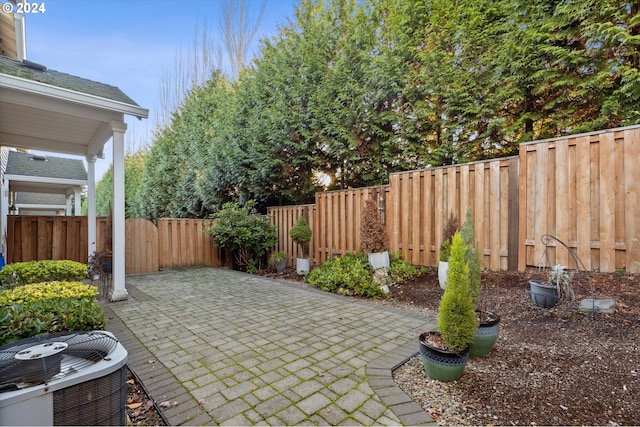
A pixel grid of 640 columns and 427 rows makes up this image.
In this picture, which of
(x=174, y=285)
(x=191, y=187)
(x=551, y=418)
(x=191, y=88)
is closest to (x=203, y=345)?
(x=551, y=418)

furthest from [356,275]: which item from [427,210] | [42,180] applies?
[42,180]

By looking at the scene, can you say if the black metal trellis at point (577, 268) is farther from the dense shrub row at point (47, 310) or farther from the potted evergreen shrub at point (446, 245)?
the dense shrub row at point (47, 310)

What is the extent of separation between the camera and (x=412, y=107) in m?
6.48

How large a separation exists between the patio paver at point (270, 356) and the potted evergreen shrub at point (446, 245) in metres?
1.24

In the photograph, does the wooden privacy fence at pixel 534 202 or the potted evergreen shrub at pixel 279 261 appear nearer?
the wooden privacy fence at pixel 534 202

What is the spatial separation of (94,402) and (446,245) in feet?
15.7

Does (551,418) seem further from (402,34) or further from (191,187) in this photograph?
(191,187)

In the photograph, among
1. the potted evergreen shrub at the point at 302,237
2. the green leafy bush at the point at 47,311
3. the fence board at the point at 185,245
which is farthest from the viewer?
the fence board at the point at 185,245

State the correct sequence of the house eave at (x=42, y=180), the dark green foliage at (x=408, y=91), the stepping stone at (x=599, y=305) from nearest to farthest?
the stepping stone at (x=599, y=305) < the dark green foliage at (x=408, y=91) < the house eave at (x=42, y=180)

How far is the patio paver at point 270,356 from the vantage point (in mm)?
1985

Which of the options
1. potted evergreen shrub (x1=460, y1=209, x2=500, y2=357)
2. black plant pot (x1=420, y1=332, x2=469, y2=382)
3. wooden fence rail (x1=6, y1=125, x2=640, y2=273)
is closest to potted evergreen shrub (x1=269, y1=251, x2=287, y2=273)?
wooden fence rail (x1=6, y1=125, x2=640, y2=273)

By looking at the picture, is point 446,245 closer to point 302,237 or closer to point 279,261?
point 302,237

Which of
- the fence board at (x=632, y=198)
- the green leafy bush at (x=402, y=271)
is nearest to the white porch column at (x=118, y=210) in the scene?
the green leafy bush at (x=402, y=271)

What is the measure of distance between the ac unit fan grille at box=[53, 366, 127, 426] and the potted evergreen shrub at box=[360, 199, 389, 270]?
460cm
